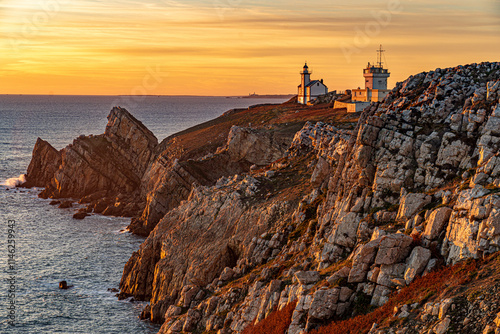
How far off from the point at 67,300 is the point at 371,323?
140 ft

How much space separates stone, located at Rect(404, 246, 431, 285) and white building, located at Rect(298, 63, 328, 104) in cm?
13246

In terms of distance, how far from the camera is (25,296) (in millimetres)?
61438

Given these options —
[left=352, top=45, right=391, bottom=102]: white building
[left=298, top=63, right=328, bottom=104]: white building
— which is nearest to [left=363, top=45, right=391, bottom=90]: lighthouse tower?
[left=352, top=45, right=391, bottom=102]: white building

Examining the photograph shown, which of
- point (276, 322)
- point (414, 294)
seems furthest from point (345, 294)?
point (276, 322)

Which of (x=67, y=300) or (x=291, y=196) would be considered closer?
(x=291, y=196)

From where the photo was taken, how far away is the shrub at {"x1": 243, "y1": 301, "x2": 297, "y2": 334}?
1212 inches

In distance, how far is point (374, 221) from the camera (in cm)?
3219

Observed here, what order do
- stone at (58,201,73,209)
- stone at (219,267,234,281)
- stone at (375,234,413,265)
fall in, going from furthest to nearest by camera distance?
1. stone at (58,201,73,209)
2. stone at (219,267,234,281)
3. stone at (375,234,413,265)

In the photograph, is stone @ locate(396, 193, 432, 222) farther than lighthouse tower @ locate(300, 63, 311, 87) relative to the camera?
No

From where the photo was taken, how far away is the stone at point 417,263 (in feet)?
88.3

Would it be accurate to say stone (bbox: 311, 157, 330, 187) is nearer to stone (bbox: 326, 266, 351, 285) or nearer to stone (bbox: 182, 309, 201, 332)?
stone (bbox: 182, 309, 201, 332)

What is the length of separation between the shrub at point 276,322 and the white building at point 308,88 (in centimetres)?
12837

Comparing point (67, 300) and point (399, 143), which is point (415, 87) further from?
point (67, 300)

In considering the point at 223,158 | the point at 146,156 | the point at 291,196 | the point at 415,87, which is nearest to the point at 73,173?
the point at 146,156
